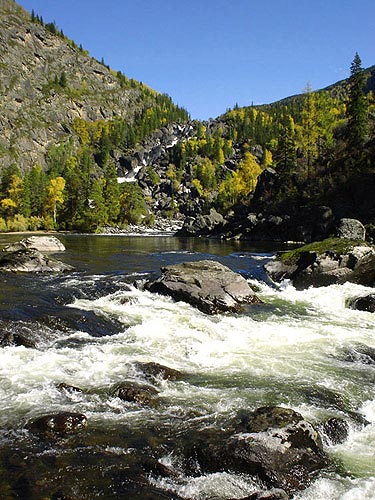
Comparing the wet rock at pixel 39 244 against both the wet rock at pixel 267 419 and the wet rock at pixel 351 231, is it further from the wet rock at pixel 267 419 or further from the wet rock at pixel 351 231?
the wet rock at pixel 267 419

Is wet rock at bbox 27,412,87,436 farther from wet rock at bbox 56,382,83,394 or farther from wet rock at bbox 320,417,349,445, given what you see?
wet rock at bbox 320,417,349,445

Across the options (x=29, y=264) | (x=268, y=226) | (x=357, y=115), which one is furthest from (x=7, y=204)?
(x=357, y=115)

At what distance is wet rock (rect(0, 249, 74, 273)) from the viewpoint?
2673cm

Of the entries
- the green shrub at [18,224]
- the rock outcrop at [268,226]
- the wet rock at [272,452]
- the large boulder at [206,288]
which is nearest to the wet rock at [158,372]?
the wet rock at [272,452]

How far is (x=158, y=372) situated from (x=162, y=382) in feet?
1.53

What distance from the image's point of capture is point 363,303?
809 inches

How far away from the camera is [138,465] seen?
23.8 ft

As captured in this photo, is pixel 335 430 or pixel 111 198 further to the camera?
pixel 111 198

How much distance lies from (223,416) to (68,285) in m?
15.6

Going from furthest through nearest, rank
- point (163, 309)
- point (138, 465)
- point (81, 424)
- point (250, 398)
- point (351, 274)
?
point (351, 274), point (163, 309), point (250, 398), point (81, 424), point (138, 465)

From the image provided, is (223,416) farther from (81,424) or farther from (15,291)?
(15,291)

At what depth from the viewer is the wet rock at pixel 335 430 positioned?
8.39 meters

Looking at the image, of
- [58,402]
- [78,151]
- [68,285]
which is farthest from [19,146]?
[58,402]

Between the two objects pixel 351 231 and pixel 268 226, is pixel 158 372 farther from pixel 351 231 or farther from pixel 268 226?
pixel 268 226
